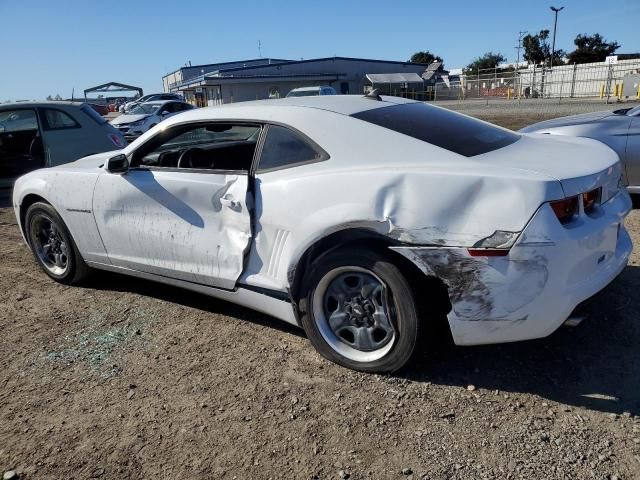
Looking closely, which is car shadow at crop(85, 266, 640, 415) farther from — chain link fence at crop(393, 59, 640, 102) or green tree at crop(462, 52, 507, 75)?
green tree at crop(462, 52, 507, 75)

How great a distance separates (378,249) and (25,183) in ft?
11.3

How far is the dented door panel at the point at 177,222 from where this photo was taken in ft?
10.8

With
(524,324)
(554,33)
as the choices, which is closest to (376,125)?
(524,324)

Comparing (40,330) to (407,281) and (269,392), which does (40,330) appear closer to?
(269,392)

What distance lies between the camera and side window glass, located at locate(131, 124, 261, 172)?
366cm

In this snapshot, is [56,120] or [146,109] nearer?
[56,120]

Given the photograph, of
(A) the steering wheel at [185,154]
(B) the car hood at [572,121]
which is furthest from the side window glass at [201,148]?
(B) the car hood at [572,121]

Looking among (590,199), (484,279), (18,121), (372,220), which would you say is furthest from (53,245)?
(18,121)

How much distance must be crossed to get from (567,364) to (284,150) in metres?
2.06

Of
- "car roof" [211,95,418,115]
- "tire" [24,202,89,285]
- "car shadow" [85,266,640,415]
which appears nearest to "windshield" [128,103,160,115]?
"tire" [24,202,89,285]

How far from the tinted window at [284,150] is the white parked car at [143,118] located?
573 inches

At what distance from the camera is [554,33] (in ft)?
208

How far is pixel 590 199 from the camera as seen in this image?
2.69 m

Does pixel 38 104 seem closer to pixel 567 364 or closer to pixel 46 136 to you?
pixel 46 136
